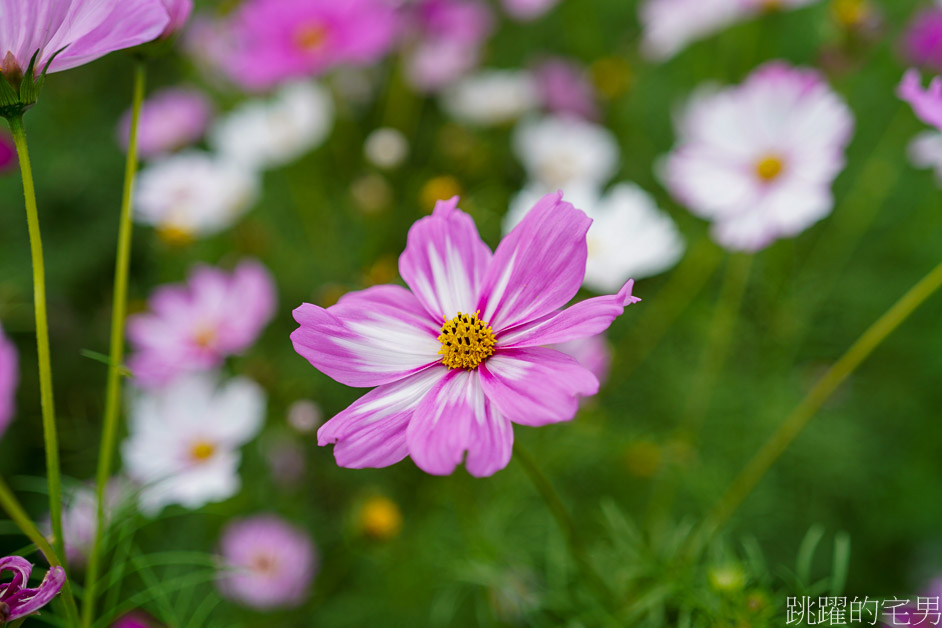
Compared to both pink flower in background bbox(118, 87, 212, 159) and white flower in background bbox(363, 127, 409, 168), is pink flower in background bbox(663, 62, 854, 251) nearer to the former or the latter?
white flower in background bbox(363, 127, 409, 168)

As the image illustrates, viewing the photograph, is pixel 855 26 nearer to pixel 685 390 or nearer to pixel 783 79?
pixel 783 79

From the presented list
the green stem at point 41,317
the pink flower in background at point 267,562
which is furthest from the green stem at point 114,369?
the pink flower in background at point 267,562

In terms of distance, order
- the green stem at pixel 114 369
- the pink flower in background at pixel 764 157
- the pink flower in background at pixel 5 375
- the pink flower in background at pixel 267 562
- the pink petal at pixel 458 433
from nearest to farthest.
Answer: the pink petal at pixel 458 433
the green stem at pixel 114 369
the pink flower in background at pixel 5 375
the pink flower in background at pixel 764 157
the pink flower in background at pixel 267 562

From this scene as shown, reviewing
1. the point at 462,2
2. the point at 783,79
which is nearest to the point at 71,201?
the point at 462,2

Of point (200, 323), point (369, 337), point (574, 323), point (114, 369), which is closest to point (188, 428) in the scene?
point (200, 323)

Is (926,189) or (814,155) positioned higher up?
(926,189)

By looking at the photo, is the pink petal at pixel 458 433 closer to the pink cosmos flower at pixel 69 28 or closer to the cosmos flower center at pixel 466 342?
the cosmos flower center at pixel 466 342

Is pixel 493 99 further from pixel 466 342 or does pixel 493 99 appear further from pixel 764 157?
pixel 466 342
